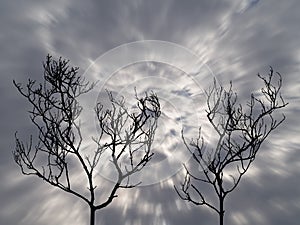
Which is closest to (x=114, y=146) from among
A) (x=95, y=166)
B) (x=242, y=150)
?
(x=95, y=166)

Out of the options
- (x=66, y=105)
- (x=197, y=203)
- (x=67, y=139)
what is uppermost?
(x=66, y=105)

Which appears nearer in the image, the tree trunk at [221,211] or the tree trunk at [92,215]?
the tree trunk at [92,215]

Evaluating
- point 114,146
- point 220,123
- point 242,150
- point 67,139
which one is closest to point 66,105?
point 67,139

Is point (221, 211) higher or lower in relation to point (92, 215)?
lower

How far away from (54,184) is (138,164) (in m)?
2.63

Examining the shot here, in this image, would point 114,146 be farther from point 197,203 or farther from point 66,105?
point 197,203

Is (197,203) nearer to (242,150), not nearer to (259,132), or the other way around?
(242,150)

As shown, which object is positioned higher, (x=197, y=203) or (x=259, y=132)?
(x=259, y=132)

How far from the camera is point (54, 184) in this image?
1141 centimetres

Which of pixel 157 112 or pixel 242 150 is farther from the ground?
pixel 157 112

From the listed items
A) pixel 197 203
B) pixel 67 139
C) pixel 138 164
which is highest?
pixel 67 139

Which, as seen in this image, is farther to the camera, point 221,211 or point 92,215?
point 221,211

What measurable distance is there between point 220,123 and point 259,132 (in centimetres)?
125

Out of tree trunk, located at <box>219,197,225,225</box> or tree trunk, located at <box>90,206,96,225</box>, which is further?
tree trunk, located at <box>219,197,225,225</box>
